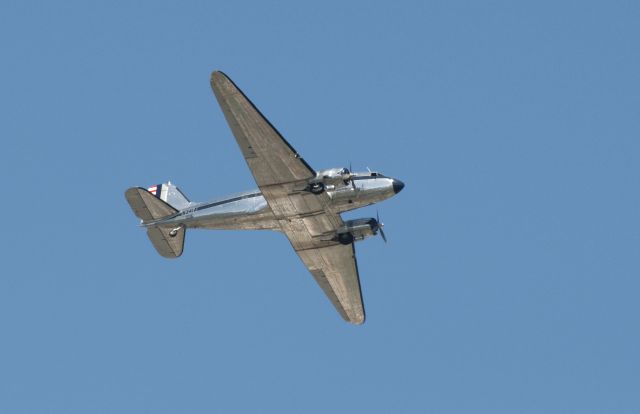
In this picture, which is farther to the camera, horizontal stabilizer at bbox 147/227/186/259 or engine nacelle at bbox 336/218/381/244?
horizontal stabilizer at bbox 147/227/186/259

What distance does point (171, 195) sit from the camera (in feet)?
188

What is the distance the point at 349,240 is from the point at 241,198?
549cm

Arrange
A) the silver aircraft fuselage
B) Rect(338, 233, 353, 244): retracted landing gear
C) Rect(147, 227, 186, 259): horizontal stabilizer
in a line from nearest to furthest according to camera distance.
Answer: the silver aircraft fuselage → Rect(338, 233, 353, 244): retracted landing gear → Rect(147, 227, 186, 259): horizontal stabilizer

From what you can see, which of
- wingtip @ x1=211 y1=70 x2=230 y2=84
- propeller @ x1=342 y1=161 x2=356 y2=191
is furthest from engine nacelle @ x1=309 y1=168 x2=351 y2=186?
wingtip @ x1=211 y1=70 x2=230 y2=84

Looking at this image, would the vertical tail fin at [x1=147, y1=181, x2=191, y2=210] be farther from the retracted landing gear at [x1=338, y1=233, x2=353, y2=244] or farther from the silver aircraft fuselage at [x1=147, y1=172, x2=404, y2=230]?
the retracted landing gear at [x1=338, y1=233, x2=353, y2=244]

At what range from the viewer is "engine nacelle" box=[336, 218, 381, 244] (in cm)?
5228

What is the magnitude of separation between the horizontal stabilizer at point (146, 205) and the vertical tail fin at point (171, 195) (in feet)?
7.28

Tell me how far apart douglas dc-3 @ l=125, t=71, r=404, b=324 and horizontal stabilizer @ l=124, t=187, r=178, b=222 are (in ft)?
0.16

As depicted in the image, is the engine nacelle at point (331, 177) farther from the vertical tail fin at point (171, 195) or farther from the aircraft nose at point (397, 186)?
the vertical tail fin at point (171, 195)

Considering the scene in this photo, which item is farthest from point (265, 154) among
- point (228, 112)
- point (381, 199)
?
point (381, 199)

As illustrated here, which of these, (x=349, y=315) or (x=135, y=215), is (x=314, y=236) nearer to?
(x=349, y=315)

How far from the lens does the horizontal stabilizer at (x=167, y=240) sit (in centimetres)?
5450

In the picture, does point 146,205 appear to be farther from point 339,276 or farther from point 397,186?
point 397,186

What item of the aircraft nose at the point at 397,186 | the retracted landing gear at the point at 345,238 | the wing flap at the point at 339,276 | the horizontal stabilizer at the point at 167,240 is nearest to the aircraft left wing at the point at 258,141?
the aircraft nose at the point at 397,186
